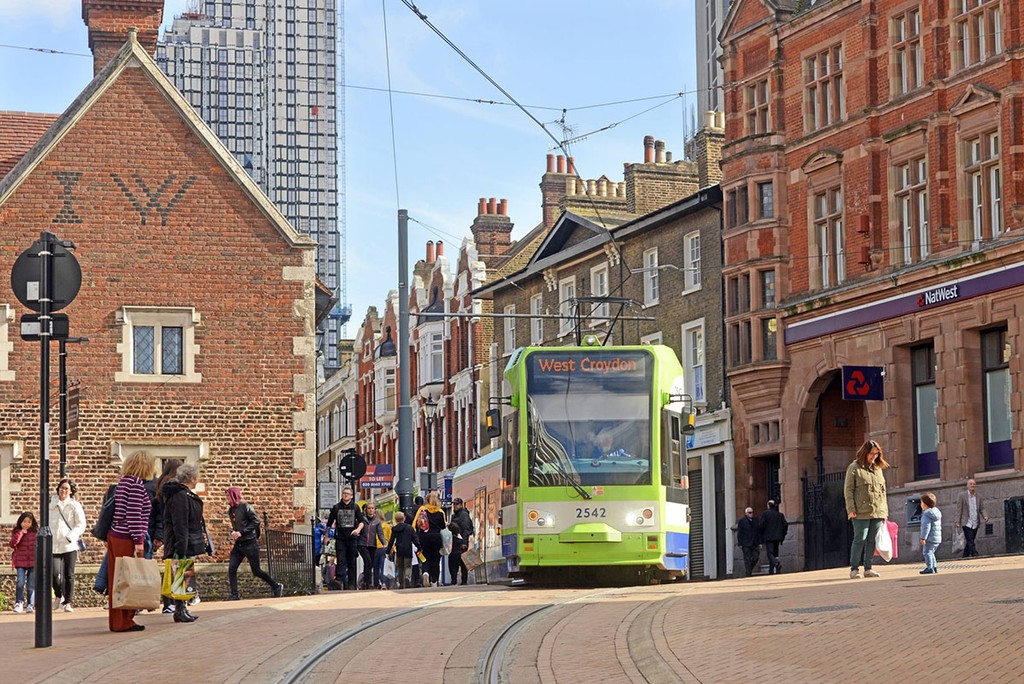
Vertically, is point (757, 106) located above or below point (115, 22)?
above

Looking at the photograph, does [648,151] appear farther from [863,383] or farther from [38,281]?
[38,281]

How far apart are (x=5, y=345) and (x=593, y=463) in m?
11.1

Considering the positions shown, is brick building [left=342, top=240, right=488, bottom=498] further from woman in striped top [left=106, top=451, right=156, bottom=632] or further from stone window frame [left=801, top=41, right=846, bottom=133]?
woman in striped top [left=106, top=451, right=156, bottom=632]

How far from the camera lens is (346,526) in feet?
99.4

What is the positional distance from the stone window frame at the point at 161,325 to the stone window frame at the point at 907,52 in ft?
55.3

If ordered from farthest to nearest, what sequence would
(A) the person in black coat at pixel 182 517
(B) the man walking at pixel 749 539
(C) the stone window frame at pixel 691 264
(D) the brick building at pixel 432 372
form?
(D) the brick building at pixel 432 372, (C) the stone window frame at pixel 691 264, (B) the man walking at pixel 749 539, (A) the person in black coat at pixel 182 517

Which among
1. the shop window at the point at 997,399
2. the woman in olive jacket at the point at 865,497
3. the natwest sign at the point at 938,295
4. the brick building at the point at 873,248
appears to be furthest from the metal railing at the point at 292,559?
the natwest sign at the point at 938,295

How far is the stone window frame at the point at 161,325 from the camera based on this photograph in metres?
32.2

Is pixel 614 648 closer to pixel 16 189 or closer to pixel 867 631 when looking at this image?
pixel 867 631

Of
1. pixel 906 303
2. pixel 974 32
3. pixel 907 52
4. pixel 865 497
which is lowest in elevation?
pixel 865 497

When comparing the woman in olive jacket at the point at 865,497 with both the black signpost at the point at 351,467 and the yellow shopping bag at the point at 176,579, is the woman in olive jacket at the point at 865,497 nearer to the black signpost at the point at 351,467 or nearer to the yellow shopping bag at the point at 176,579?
the yellow shopping bag at the point at 176,579

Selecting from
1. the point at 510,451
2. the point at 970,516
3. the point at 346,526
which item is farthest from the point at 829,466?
the point at 510,451

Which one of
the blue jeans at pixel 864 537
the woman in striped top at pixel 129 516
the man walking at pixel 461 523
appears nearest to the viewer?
the woman in striped top at pixel 129 516

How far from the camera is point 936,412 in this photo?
127 ft
